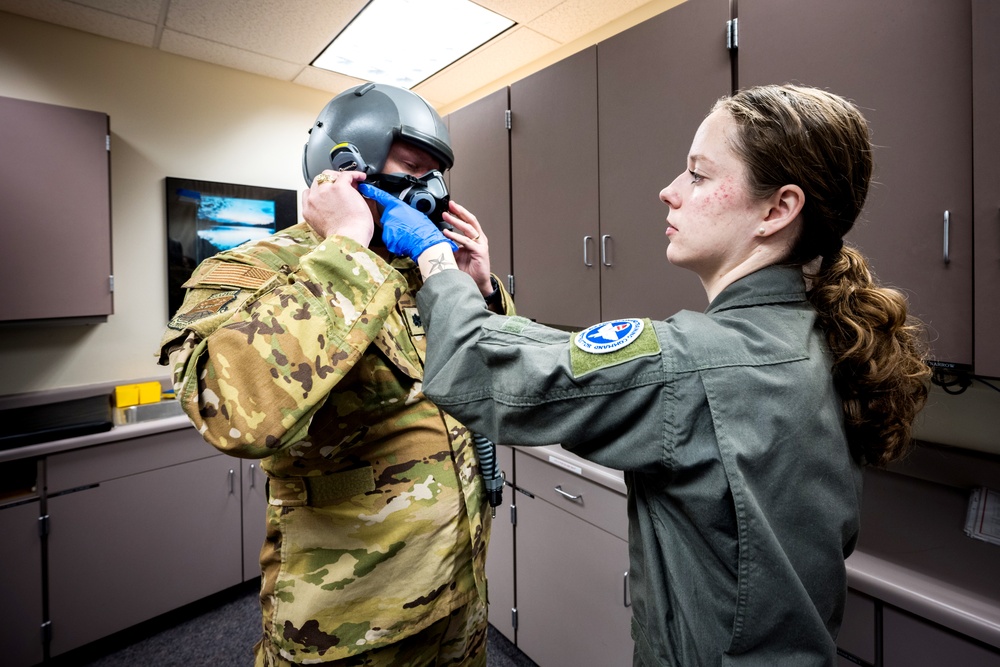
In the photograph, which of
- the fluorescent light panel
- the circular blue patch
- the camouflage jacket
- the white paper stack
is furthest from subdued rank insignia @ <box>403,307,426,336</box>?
the fluorescent light panel

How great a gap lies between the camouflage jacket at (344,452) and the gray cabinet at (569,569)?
0.70 m

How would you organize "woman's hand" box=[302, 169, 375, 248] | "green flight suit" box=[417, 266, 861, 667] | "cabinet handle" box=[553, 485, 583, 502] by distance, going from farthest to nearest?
"cabinet handle" box=[553, 485, 583, 502] < "woman's hand" box=[302, 169, 375, 248] < "green flight suit" box=[417, 266, 861, 667]

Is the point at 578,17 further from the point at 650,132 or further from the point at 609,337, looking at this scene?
the point at 609,337

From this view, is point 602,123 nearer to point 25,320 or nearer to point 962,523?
point 962,523

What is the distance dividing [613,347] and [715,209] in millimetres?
299

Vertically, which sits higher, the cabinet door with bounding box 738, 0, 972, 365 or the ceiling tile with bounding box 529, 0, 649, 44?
the ceiling tile with bounding box 529, 0, 649, 44

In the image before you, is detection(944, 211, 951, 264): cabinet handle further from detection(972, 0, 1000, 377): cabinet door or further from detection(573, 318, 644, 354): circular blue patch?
detection(573, 318, 644, 354): circular blue patch

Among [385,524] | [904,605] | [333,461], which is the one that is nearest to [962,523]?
[904,605]

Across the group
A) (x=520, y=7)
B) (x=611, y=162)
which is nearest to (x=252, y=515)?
(x=611, y=162)

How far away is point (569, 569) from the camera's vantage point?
185 centimetres

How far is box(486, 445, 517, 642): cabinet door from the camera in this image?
2115mm

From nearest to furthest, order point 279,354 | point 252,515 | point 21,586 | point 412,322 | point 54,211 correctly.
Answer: point 279,354, point 412,322, point 21,586, point 54,211, point 252,515

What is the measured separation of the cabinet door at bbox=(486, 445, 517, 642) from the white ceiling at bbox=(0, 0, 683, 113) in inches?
82.6

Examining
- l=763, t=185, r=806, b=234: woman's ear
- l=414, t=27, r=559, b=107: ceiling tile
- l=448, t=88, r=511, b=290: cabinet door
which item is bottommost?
l=763, t=185, r=806, b=234: woman's ear
